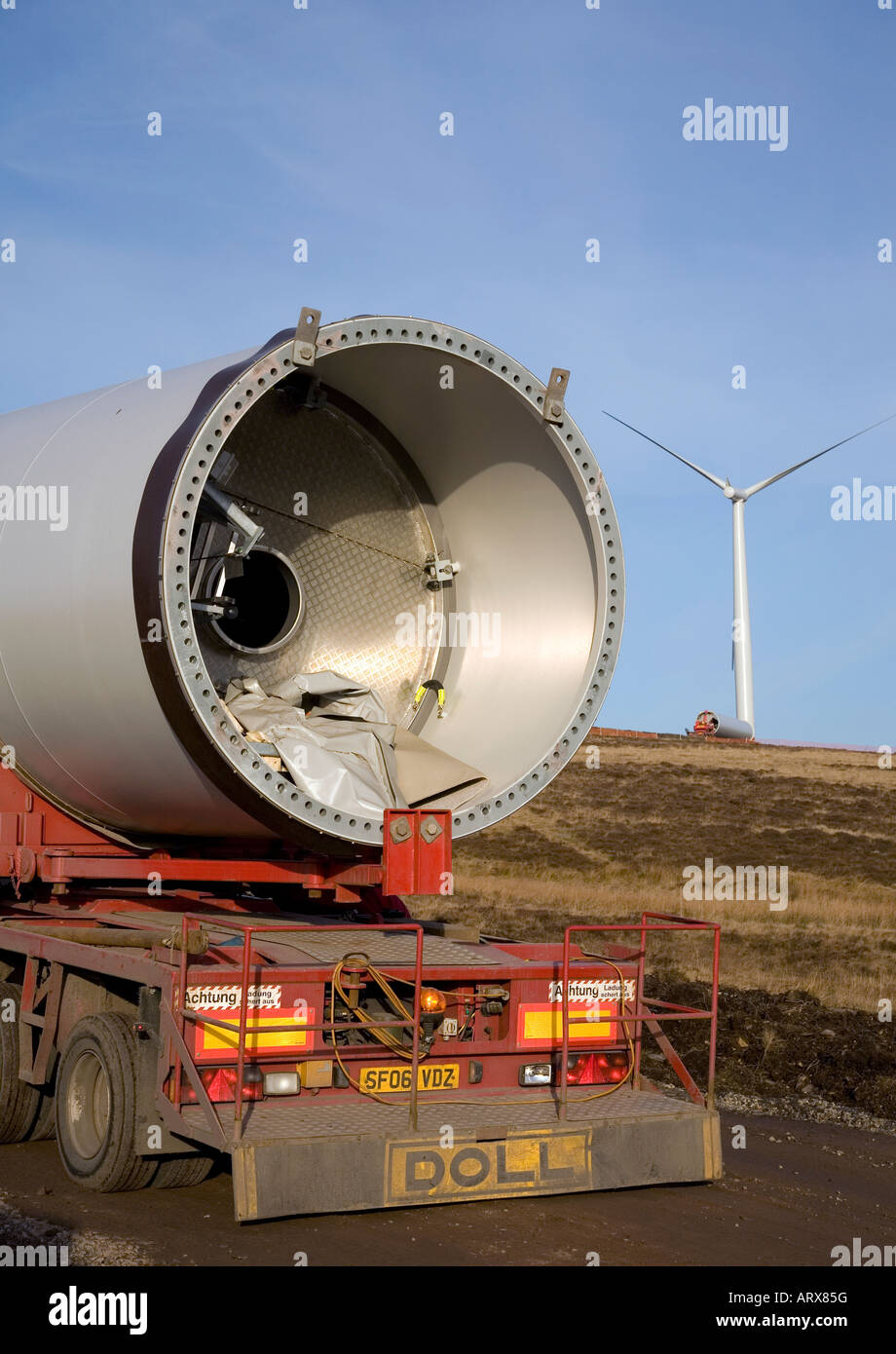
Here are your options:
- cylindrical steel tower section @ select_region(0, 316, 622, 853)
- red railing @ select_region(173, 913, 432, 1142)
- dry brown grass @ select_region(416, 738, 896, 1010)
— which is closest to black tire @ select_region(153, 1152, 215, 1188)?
red railing @ select_region(173, 913, 432, 1142)

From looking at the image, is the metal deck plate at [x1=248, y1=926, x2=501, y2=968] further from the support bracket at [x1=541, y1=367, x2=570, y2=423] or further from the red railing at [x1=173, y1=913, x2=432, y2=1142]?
the support bracket at [x1=541, y1=367, x2=570, y2=423]

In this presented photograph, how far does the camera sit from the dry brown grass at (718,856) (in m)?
18.5

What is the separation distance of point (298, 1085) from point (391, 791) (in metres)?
1.63

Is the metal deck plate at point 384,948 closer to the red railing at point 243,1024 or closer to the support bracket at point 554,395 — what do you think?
the red railing at point 243,1024

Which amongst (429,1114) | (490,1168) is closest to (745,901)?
(429,1114)

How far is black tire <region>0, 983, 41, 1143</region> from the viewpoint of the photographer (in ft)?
27.9

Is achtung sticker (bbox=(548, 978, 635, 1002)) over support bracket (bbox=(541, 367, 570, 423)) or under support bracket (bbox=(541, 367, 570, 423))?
under

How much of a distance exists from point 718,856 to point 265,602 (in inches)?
957

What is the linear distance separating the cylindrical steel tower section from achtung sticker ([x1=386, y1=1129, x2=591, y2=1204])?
156 centimetres

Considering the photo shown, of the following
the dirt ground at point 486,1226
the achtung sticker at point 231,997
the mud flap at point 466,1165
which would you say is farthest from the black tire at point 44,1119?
the mud flap at point 466,1165

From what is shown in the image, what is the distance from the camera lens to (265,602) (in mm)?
8516

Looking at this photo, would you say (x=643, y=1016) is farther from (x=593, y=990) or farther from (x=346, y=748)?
(x=346, y=748)
